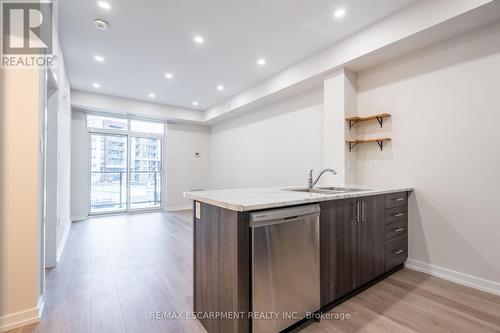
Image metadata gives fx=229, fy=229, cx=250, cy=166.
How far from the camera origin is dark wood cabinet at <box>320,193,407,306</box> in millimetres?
1886

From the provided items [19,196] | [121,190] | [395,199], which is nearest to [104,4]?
[19,196]

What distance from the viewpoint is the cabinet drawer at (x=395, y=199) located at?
2568mm

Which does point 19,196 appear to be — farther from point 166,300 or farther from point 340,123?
point 340,123

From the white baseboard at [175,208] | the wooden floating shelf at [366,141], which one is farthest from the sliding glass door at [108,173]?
the wooden floating shelf at [366,141]

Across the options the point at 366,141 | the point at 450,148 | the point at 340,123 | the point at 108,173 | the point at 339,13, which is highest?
the point at 339,13

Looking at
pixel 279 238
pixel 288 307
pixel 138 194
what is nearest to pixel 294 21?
pixel 279 238

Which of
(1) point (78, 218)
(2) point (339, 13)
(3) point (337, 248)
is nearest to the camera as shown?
(3) point (337, 248)

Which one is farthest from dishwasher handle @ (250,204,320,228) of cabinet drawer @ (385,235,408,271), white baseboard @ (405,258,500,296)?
white baseboard @ (405,258,500,296)

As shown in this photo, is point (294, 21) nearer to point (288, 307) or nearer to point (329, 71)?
point (329, 71)

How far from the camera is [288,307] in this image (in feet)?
5.20

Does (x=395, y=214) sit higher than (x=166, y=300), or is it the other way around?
(x=395, y=214)

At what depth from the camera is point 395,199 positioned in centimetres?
267

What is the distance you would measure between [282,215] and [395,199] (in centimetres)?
187

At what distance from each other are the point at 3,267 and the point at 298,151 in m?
4.07
